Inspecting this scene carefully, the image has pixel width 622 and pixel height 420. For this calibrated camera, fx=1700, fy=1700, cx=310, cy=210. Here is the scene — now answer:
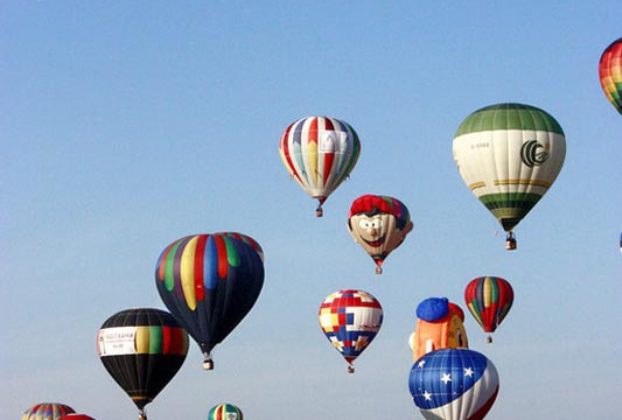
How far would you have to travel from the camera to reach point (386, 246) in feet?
217

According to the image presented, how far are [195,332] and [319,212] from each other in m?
12.2

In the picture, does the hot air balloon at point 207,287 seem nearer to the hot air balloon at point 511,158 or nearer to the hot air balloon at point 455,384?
the hot air balloon at point 455,384

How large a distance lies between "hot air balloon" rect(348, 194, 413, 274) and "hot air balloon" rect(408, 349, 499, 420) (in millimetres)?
14115

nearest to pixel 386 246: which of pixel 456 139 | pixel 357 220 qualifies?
pixel 357 220

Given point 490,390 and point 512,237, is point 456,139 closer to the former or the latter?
point 512,237

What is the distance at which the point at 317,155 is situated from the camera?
62.3 meters

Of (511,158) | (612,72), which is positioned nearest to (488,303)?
(612,72)

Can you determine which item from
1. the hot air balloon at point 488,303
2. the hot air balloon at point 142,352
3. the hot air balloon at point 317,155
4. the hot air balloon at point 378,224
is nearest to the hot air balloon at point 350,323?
the hot air balloon at point 378,224

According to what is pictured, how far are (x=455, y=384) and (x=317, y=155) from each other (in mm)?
13836

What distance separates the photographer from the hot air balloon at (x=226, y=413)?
2881 inches

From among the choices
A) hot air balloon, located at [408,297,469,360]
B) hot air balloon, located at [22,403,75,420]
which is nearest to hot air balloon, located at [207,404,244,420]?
hot air balloon, located at [22,403,75,420]

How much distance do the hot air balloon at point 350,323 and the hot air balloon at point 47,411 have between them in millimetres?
12832

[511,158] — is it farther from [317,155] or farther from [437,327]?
[317,155]

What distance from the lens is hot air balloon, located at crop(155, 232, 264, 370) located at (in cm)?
Answer: 5162
